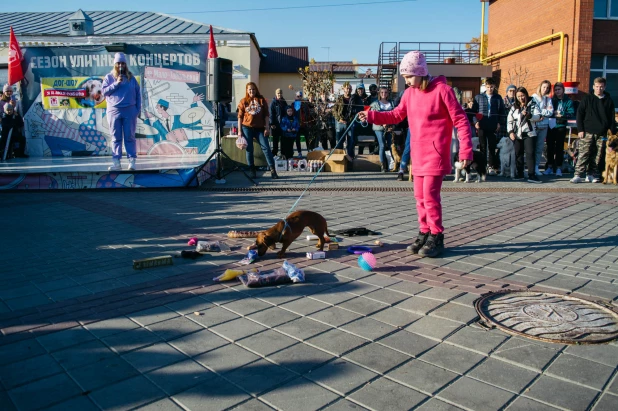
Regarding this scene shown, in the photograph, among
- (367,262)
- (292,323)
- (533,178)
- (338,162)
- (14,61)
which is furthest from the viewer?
(14,61)

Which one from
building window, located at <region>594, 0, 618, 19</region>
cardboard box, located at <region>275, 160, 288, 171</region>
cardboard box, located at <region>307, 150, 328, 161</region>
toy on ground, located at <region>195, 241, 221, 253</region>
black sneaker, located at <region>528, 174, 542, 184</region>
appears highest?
building window, located at <region>594, 0, 618, 19</region>

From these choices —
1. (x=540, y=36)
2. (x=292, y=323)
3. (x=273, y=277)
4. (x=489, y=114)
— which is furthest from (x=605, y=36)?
(x=292, y=323)

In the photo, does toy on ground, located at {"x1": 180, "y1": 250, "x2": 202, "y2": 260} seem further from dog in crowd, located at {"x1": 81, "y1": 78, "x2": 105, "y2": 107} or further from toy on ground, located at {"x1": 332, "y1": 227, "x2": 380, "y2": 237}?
dog in crowd, located at {"x1": 81, "y1": 78, "x2": 105, "y2": 107}

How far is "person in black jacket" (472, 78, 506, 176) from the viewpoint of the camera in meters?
12.3

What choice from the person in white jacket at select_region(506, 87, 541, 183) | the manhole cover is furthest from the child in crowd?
the manhole cover

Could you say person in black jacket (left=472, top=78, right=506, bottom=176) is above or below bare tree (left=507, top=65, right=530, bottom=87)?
below

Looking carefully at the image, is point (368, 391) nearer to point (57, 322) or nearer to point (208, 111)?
point (57, 322)

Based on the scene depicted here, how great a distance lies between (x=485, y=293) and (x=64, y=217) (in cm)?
586

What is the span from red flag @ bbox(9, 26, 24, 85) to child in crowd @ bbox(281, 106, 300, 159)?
7.38 metres

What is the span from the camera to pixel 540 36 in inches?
942

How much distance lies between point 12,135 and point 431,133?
502 inches

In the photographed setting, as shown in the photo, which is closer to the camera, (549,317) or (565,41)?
(549,317)

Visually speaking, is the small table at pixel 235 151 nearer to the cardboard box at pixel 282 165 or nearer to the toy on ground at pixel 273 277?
the cardboard box at pixel 282 165

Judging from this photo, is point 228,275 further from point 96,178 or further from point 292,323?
point 96,178
